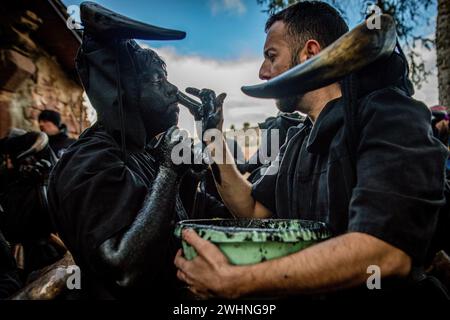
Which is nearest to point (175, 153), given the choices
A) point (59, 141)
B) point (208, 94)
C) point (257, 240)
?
point (208, 94)

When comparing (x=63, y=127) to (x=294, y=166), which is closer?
(x=294, y=166)

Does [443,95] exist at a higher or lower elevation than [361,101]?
higher

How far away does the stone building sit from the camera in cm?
488

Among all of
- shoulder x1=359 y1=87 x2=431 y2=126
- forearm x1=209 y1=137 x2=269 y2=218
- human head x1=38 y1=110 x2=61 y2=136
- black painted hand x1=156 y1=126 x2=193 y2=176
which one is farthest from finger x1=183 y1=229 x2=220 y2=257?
human head x1=38 y1=110 x2=61 y2=136

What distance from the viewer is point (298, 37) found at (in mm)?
1797

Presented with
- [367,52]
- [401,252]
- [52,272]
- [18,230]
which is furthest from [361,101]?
[18,230]

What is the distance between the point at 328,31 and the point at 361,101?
0.72 m

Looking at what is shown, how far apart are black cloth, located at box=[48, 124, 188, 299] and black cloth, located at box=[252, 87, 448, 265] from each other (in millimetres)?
824

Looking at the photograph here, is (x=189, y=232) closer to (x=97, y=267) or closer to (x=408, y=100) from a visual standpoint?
(x=97, y=267)

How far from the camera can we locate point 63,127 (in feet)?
17.4

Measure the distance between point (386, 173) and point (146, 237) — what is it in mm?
953

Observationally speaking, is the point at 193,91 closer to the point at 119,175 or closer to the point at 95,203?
the point at 119,175

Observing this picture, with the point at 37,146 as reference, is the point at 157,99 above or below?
above

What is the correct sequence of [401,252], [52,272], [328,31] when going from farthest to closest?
[328,31], [52,272], [401,252]
